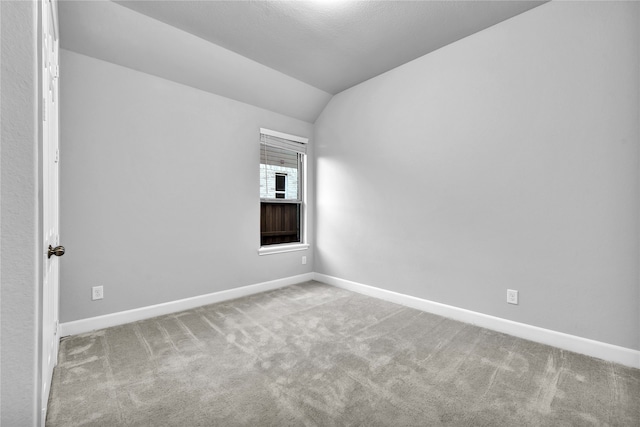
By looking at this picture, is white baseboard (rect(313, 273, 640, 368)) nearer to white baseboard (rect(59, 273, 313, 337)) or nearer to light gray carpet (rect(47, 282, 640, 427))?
light gray carpet (rect(47, 282, 640, 427))

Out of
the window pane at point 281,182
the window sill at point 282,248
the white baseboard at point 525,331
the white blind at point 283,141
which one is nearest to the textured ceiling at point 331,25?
the white blind at point 283,141

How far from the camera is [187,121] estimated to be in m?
3.08

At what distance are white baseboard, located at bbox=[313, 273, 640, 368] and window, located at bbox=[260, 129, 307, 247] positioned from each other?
1562mm

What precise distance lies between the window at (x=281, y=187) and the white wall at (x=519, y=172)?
1.14 metres

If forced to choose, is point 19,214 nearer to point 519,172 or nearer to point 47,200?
point 47,200

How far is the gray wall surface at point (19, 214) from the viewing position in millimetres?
836

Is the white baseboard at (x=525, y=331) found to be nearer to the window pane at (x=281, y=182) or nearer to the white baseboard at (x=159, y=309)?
the white baseboard at (x=159, y=309)

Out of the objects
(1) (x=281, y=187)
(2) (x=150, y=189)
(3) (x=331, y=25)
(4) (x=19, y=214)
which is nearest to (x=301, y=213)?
(1) (x=281, y=187)

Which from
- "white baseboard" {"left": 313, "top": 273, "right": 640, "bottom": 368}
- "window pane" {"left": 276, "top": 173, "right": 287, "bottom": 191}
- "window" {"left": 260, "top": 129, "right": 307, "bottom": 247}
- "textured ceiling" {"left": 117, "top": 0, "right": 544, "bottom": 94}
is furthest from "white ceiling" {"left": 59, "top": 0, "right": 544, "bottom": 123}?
"white baseboard" {"left": 313, "top": 273, "right": 640, "bottom": 368}

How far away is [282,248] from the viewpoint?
397 centimetres

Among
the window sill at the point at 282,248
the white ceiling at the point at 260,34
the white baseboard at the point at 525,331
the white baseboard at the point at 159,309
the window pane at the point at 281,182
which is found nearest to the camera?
the white baseboard at the point at 525,331

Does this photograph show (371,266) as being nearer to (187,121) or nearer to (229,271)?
(229,271)

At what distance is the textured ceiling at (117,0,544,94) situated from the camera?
2.30 m

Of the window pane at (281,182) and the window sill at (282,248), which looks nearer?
the window sill at (282,248)
